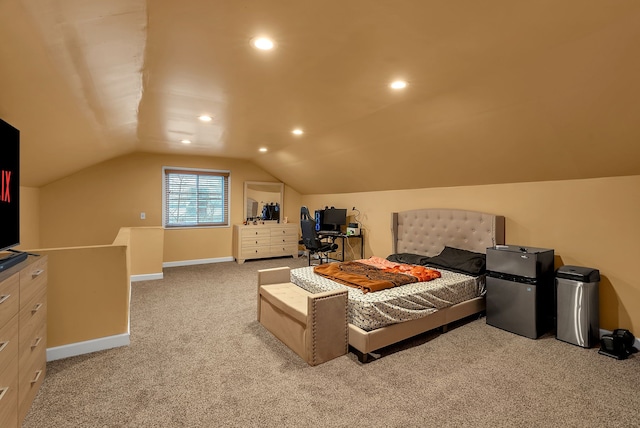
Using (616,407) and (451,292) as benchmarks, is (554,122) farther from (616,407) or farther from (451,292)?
(616,407)

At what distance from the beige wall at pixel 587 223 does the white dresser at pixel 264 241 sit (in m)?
4.18

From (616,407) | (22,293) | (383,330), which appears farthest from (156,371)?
(616,407)

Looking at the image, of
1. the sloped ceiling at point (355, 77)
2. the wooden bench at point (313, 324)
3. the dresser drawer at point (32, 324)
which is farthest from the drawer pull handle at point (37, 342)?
the wooden bench at point (313, 324)

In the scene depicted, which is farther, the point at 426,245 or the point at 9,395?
the point at 426,245

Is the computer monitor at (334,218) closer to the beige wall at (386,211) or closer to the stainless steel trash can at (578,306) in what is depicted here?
the beige wall at (386,211)

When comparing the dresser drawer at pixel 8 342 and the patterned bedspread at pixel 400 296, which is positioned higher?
the dresser drawer at pixel 8 342

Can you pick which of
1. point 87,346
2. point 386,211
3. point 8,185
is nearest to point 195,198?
point 386,211

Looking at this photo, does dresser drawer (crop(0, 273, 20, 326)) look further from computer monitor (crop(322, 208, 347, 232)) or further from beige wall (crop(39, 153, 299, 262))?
computer monitor (crop(322, 208, 347, 232))

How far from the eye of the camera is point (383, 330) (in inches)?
106

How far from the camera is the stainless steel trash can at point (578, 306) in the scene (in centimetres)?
287

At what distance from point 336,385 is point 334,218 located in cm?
430

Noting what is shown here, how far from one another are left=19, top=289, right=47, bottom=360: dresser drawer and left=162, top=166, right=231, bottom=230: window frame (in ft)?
14.1

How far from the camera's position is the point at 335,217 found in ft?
20.9

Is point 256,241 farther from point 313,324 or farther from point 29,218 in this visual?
point 313,324
